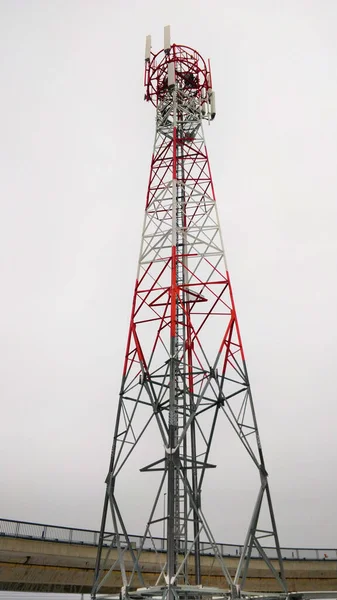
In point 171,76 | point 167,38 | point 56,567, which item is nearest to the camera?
point 56,567

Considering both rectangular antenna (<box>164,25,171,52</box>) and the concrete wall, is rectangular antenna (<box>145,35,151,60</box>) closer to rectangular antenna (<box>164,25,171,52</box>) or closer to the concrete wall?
rectangular antenna (<box>164,25,171,52</box>)

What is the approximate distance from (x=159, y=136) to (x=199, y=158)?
9.67 ft

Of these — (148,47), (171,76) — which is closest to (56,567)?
(171,76)

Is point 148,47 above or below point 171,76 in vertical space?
above

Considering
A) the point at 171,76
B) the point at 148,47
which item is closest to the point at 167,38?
the point at 148,47

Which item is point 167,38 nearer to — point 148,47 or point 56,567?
point 148,47

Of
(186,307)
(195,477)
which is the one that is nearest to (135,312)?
(186,307)

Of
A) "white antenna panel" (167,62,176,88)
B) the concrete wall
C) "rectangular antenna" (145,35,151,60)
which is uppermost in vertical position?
"rectangular antenna" (145,35,151,60)

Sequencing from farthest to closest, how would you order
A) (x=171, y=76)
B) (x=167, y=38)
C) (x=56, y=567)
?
(x=167, y=38) < (x=171, y=76) < (x=56, y=567)

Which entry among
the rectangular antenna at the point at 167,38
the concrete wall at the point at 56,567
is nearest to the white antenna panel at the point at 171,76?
the rectangular antenna at the point at 167,38

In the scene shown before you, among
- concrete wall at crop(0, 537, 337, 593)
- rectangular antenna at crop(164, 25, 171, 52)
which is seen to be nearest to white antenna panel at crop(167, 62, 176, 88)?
rectangular antenna at crop(164, 25, 171, 52)

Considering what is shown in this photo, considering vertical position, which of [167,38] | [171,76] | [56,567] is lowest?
[56,567]

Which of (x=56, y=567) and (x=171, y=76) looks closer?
(x=56, y=567)

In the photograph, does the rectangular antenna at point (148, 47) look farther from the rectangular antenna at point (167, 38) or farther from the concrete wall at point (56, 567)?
the concrete wall at point (56, 567)
